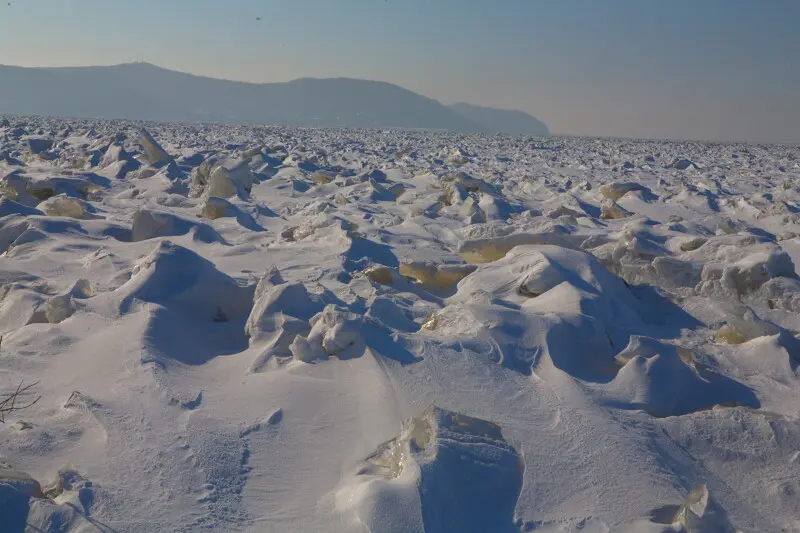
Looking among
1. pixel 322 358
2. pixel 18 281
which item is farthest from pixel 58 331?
pixel 322 358

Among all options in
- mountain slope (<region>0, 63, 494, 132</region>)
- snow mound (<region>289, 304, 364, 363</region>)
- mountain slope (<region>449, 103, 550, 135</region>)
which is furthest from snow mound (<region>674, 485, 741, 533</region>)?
mountain slope (<region>449, 103, 550, 135</region>)

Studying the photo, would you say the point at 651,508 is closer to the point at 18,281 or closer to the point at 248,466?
the point at 248,466

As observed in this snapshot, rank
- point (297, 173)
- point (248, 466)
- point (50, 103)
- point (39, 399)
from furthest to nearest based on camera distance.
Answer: point (50, 103) < point (297, 173) < point (39, 399) < point (248, 466)

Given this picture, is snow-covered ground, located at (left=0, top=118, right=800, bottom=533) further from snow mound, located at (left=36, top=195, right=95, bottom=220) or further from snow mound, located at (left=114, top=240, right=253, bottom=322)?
snow mound, located at (left=36, top=195, right=95, bottom=220)

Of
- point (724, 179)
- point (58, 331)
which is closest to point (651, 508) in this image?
point (58, 331)

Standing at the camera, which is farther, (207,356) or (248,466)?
(207,356)

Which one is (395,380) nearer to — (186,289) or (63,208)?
(186,289)

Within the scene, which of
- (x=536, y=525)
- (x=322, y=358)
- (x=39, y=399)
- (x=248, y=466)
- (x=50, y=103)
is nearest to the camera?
(x=536, y=525)

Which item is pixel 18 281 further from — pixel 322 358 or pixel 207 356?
pixel 322 358
